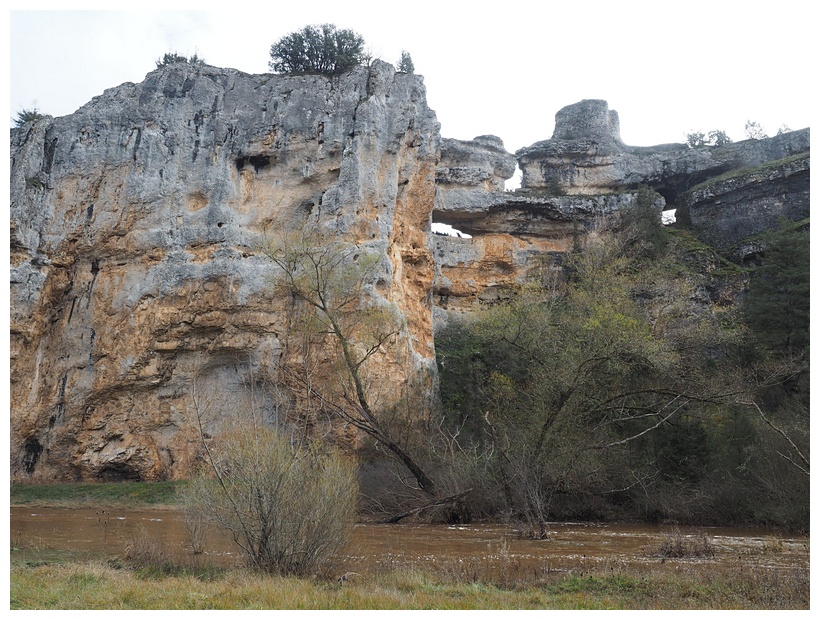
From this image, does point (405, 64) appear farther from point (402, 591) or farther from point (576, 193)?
point (402, 591)

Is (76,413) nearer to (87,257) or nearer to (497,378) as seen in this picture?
(87,257)

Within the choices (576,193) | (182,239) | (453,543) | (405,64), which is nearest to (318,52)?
(405,64)

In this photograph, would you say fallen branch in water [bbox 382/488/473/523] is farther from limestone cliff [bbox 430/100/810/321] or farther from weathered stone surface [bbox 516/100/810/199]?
weathered stone surface [bbox 516/100/810/199]

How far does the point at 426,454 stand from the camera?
18.4 m

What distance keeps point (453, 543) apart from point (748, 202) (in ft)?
87.9

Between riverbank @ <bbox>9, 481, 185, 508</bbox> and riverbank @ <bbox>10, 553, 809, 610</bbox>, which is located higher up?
riverbank @ <bbox>10, 553, 809, 610</bbox>

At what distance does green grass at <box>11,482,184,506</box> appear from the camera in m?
20.3

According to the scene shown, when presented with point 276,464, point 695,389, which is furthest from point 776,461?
point 276,464

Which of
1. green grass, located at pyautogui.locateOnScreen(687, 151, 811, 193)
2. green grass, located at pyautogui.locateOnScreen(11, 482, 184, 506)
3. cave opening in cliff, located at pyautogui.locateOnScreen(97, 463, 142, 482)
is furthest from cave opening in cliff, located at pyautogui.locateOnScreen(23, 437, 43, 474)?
green grass, located at pyautogui.locateOnScreen(687, 151, 811, 193)

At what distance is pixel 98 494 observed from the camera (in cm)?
2092

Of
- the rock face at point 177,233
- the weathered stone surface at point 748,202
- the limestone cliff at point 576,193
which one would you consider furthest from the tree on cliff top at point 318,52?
the weathered stone surface at point 748,202

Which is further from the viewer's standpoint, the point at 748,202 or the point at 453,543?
the point at 748,202

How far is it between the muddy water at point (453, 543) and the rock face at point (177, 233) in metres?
5.71

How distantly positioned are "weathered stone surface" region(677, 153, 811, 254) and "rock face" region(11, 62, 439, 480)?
16.4 meters
